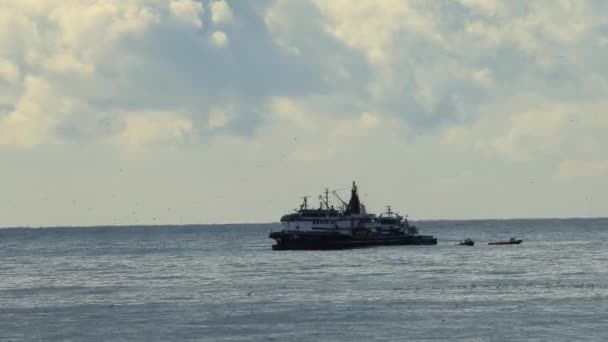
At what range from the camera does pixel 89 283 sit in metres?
100

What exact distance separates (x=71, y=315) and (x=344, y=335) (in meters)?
22.0

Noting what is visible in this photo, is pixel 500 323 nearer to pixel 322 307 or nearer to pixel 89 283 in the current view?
pixel 322 307

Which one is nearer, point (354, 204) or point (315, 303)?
point (315, 303)

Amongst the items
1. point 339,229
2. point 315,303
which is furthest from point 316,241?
point 315,303

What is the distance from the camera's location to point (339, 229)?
177500 millimetres

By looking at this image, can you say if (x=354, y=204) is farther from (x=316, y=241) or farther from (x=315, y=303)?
(x=315, y=303)

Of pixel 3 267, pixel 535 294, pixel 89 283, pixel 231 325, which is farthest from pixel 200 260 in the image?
pixel 231 325

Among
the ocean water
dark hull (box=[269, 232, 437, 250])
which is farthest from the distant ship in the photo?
the ocean water

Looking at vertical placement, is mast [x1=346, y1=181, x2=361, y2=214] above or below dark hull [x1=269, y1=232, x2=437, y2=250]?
above

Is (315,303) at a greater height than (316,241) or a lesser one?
lesser

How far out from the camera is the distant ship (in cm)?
17256

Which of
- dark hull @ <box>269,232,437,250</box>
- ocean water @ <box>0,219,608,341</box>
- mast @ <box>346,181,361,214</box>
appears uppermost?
mast @ <box>346,181,361,214</box>

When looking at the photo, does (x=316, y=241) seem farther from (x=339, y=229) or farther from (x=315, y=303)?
(x=315, y=303)

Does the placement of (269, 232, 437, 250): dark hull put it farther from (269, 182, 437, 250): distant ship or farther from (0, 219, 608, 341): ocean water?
(0, 219, 608, 341): ocean water
